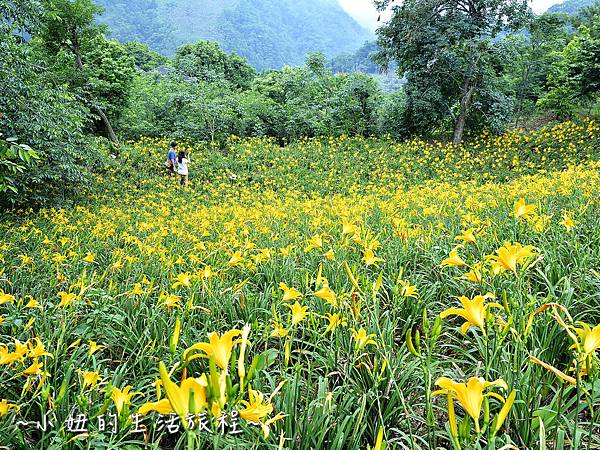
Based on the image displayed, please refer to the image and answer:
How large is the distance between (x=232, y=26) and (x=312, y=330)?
7417 cm

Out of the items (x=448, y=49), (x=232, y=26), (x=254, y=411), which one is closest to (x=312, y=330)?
(x=254, y=411)

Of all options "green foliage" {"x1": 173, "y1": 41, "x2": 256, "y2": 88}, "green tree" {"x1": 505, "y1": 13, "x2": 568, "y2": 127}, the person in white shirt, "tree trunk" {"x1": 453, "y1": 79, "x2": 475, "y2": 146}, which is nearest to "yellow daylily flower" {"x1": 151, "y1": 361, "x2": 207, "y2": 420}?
the person in white shirt

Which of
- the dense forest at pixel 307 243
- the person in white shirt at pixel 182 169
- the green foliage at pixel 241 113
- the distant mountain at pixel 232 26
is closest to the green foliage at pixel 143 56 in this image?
the dense forest at pixel 307 243

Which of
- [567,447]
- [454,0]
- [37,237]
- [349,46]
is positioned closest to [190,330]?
[567,447]

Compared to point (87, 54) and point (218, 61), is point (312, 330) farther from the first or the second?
point (218, 61)

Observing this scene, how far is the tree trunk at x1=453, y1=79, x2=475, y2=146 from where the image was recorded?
405 inches

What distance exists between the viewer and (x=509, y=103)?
10.2 m

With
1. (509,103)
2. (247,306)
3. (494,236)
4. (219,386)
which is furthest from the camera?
(509,103)

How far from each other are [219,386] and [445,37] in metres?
11.5

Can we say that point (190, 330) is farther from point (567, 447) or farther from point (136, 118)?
point (136, 118)

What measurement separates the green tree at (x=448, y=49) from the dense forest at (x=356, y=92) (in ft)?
0.11

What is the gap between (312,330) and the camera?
1.59 metres

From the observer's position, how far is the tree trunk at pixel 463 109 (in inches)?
405

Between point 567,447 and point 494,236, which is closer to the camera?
point 567,447
